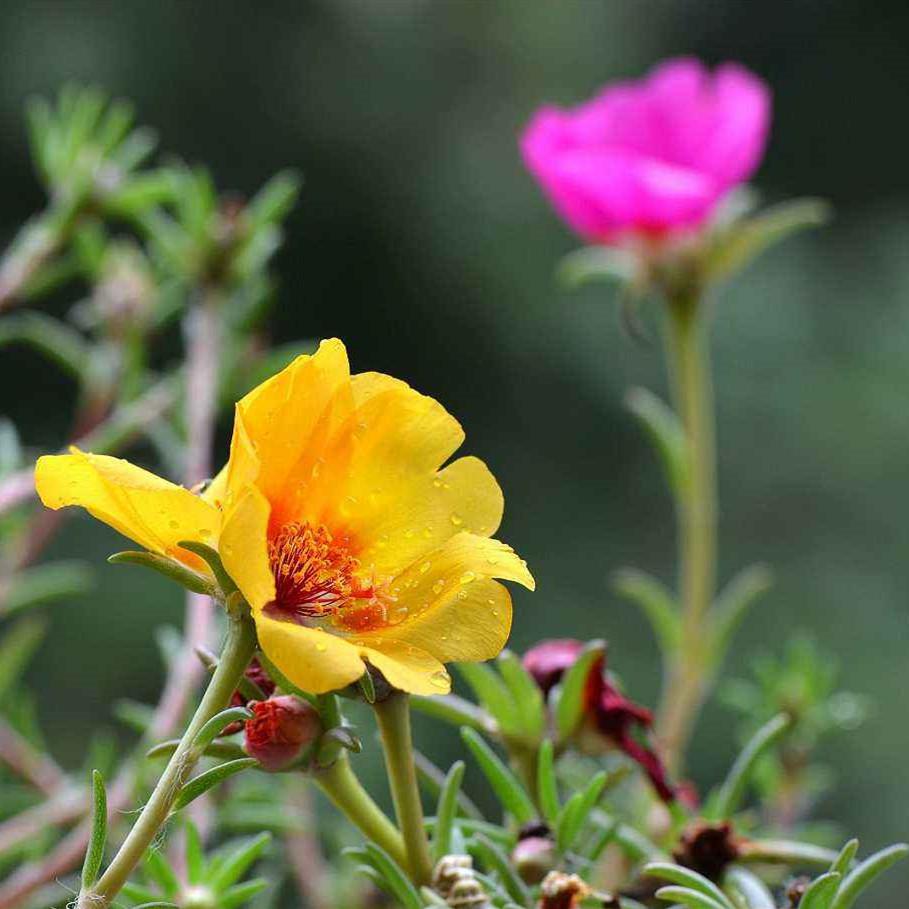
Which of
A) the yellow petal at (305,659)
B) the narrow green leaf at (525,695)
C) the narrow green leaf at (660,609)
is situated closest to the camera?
the yellow petal at (305,659)

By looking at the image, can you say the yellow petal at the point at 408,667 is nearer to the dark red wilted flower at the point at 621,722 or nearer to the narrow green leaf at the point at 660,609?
Result: the dark red wilted flower at the point at 621,722

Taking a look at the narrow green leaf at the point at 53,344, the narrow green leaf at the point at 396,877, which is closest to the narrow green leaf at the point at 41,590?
the narrow green leaf at the point at 53,344

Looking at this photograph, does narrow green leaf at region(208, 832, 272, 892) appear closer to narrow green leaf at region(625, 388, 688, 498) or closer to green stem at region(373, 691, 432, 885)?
green stem at region(373, 691, 432, 885)

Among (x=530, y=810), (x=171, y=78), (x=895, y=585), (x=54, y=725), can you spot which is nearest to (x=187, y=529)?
(x=530, y=810)

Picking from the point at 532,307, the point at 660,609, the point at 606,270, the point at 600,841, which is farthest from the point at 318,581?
the point at 532,307

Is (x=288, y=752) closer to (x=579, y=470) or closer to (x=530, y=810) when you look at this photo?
(x=530, y=810)
